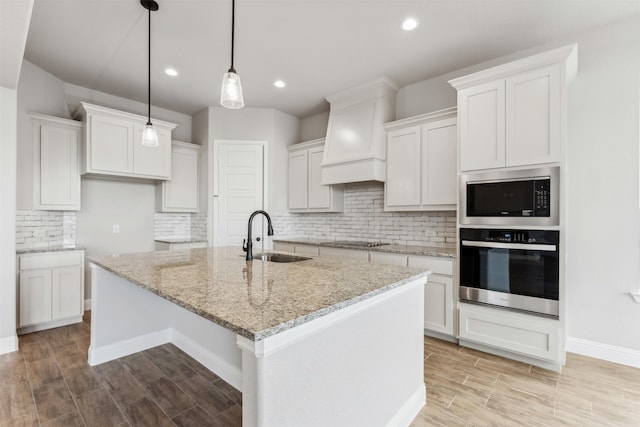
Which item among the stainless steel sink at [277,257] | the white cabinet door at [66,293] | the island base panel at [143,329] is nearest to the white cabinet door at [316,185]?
the stainless steel sink at [277,257]

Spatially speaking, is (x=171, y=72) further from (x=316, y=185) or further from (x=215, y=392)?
(x=215, y=392)

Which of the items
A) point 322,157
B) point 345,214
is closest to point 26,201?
point 322,157

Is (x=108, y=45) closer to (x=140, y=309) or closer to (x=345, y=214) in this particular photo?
(x=140, y=309)

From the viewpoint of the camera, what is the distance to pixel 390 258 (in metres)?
3.28

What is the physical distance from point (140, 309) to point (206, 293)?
186 centimetres

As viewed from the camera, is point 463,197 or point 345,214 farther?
point 345,214

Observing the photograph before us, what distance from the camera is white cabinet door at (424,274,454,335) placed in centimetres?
295

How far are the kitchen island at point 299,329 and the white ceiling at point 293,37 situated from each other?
6.37 ft

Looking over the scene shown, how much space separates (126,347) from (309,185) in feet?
9.37

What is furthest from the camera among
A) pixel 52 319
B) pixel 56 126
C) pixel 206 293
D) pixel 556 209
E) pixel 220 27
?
pixel 56 126

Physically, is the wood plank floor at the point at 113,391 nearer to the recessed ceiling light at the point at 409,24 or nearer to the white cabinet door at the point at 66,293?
the white cabinet door at the point at 66,293

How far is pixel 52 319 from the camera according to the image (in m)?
3.31

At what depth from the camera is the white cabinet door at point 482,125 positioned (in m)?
2.67

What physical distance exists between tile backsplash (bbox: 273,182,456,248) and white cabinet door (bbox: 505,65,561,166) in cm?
103
